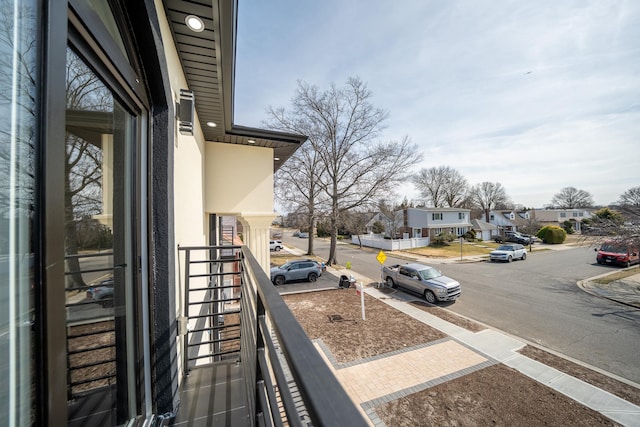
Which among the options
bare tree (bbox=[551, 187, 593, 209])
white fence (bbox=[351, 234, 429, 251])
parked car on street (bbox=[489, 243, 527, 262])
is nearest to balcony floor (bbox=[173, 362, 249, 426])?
parked car on street (bbox=[489, 243, 527, 262])

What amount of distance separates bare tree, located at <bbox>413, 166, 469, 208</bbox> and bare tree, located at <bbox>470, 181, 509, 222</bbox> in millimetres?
5138

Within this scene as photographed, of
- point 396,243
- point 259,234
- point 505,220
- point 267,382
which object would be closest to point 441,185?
point 505,220

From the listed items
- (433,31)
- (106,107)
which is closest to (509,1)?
(433,31)

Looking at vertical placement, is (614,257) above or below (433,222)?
below

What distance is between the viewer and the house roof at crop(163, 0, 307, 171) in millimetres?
2090

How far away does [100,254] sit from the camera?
1211 millimetres

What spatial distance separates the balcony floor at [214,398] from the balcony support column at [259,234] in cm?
290

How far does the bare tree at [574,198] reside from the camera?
49938mm

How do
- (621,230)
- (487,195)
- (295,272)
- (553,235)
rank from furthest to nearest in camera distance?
(487,195) → (553,235) → (295,272) → (621,230)

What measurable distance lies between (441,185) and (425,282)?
31.2 metres

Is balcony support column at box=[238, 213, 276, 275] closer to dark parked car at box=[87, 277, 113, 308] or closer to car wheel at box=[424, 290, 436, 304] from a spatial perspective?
dark parked car at box=[87, 277, 113, 308]

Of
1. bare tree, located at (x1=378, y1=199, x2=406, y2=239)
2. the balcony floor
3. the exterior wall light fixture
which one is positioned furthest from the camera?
→ bare tree, located at (x1=378, y1=199, x2=406, y2=239)

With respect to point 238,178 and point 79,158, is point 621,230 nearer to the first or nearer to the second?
point 238,178

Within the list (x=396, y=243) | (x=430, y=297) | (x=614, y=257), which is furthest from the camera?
(x=396, y=243)
